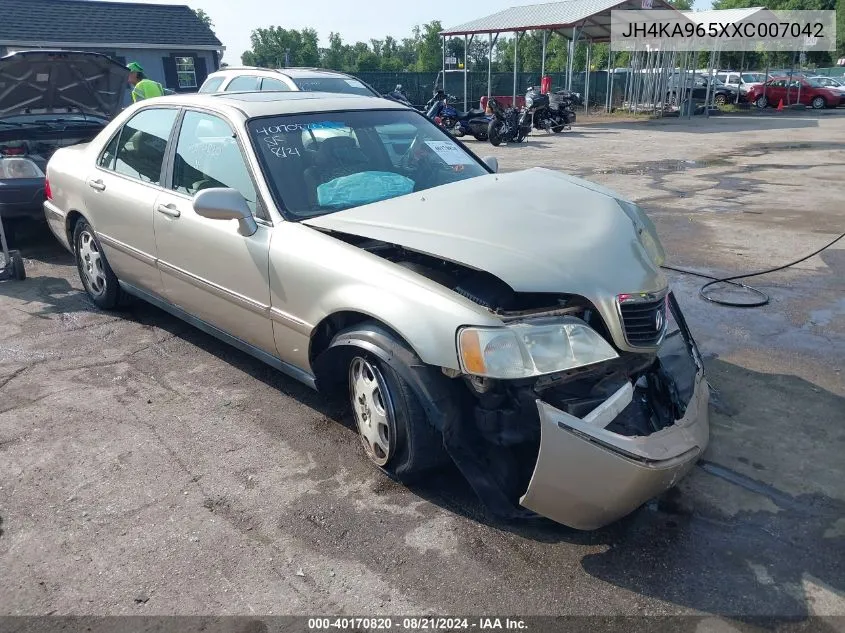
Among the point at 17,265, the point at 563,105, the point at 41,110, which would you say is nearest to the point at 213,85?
the point at 41,110

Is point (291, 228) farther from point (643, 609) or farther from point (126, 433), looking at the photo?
point (643, 609)

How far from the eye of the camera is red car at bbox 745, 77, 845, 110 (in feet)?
99.7

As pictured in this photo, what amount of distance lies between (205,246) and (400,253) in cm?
132

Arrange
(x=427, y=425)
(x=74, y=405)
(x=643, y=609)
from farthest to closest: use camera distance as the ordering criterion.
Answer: (x=74, y=405) < (x=427, y=425) < (x=643, y=609)

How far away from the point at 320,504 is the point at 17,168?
226 inches

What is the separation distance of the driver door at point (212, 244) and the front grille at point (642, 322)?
1.83m

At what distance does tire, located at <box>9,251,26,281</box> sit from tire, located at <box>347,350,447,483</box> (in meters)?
4.50

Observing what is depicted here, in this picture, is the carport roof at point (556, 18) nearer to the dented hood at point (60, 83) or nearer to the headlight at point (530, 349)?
the dented hood at point (60, 83)

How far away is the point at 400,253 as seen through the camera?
132 inches

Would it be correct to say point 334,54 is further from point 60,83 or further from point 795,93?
Result: point 60,83

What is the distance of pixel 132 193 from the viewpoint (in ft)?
15.3

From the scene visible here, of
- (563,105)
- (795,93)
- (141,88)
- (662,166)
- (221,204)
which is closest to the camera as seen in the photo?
(221,204)

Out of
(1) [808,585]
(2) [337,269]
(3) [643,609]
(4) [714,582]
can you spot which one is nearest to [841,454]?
(1) [808,585]

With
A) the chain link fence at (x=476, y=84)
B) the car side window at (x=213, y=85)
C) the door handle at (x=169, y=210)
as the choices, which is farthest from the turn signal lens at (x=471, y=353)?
the chain link fence at (x=476, y=84)
